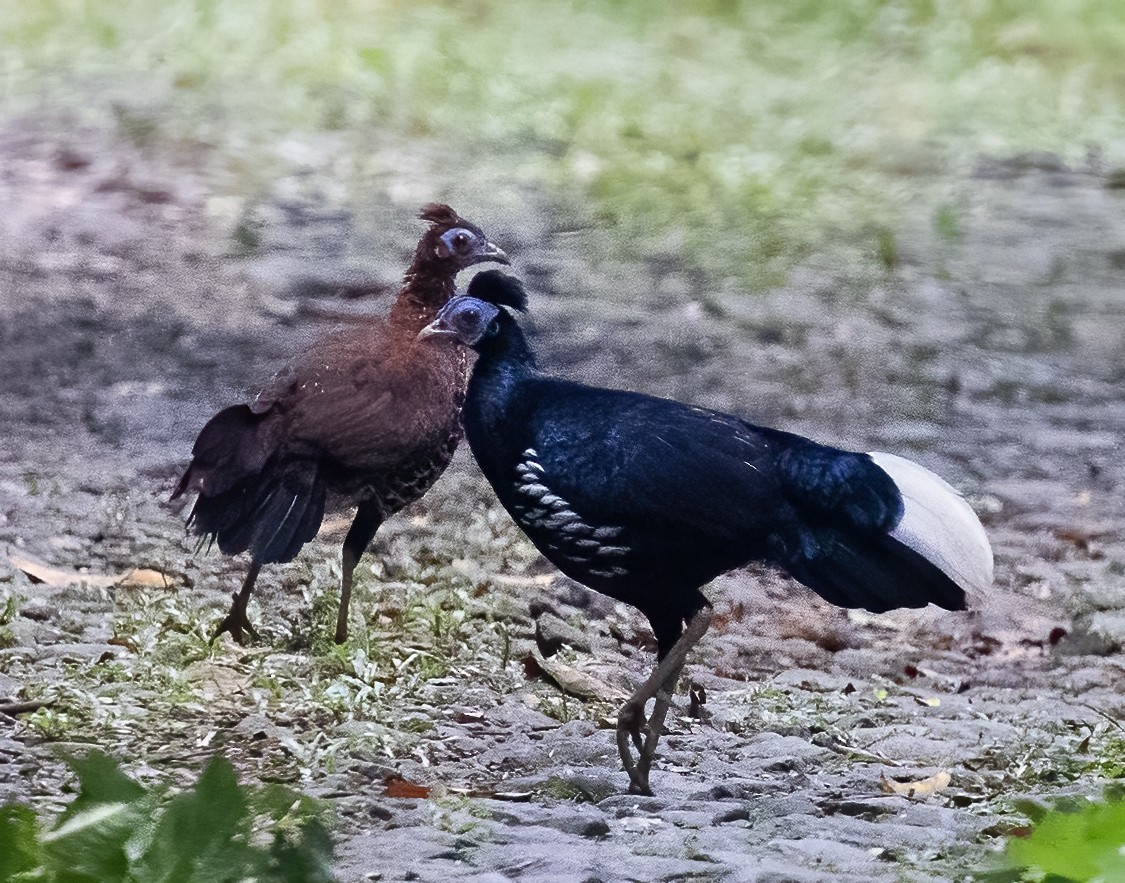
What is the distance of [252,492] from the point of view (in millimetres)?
2420

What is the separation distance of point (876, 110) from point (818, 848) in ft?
4.77

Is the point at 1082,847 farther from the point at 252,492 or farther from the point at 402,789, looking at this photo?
the point at 252,492

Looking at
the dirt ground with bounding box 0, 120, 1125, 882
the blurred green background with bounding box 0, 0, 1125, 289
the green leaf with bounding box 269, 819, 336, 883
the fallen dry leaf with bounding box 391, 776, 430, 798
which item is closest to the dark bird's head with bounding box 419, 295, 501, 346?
the dirt ground with bounding box 0, 120, 1125, 882

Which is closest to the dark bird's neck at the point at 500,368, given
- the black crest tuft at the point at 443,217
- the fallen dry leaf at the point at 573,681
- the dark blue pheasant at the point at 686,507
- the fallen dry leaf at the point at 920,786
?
the dark blue pheasant at the point at 686,507

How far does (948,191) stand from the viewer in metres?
2.77

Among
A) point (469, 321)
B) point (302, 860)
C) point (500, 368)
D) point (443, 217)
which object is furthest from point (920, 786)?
point (302, 860)

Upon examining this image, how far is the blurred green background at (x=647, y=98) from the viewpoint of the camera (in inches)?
104

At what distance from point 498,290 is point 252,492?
56 centimetres

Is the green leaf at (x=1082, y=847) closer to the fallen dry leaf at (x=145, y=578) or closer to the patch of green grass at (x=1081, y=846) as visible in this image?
the patch of green grass at (x=1081, y=846)

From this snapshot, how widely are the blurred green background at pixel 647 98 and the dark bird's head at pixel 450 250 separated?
2.5 inches

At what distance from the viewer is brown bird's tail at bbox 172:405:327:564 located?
242 cm

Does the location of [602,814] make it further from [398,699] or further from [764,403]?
[764,403]

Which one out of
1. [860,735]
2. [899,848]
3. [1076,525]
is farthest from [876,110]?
[899,848]

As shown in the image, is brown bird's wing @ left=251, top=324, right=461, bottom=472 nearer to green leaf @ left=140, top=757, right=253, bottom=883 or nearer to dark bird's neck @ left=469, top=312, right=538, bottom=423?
dark bird's neck @ left=469, top=312, right=538, bottom=423
